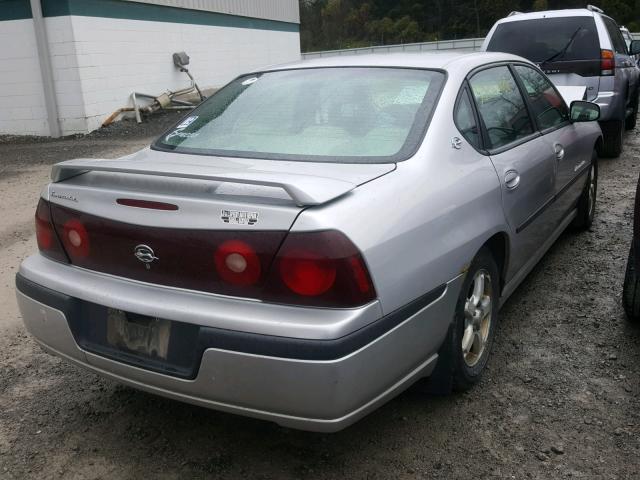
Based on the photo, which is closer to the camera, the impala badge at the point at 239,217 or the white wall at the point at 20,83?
the impala badge at the point at 239,217

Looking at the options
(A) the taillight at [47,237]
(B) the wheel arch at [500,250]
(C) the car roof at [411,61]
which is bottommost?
(B) the wheel arch at [500,250]

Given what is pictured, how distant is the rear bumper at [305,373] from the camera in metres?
2.15

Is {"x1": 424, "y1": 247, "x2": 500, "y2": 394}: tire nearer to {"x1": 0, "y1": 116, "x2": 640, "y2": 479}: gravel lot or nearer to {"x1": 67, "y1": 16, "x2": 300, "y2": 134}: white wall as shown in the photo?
{"x1": 0, "y1": 116, "x2": 640, "y2": 479}: gravel lot

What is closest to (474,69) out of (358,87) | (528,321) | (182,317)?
(358,87)

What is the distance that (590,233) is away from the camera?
5473mm

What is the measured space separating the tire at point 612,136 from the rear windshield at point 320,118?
597cm

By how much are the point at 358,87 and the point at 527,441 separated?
1.81 m

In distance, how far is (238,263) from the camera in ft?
7.47

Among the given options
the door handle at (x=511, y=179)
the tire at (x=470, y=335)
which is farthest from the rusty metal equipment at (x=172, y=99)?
the tire at (x=470, y=335)

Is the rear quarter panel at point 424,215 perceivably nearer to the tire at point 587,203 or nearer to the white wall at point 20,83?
the tire at point 587,203

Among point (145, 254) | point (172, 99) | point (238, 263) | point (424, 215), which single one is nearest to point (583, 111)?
point (424, 215)

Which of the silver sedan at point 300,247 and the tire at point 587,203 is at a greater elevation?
the silver sedan at point 300,247

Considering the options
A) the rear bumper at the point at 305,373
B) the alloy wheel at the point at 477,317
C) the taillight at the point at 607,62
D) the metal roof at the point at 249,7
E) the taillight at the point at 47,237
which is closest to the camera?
the rear bumper at the point at 305,373

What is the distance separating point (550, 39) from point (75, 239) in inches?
282
